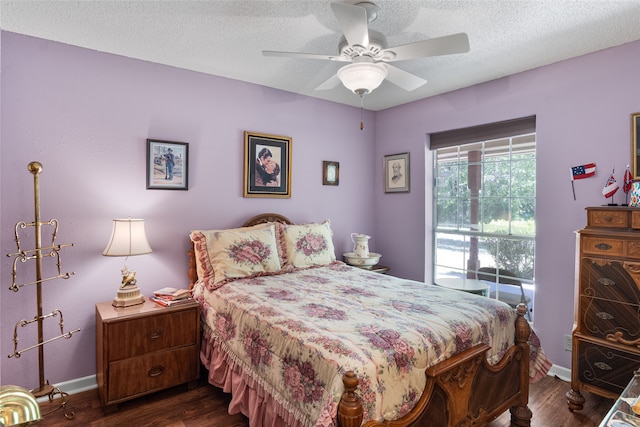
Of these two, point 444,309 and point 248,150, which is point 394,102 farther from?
point 444,309

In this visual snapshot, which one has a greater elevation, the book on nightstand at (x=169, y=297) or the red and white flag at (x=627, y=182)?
the red and white flag at (x=627, y=182)

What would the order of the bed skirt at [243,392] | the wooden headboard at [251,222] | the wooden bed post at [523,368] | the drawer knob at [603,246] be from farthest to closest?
1. the wooden headboard at [251,222]
2. the drawer knob at [603,246]
3. the wooden bed post at [523,368]
4. the bed skirt at [243,392]

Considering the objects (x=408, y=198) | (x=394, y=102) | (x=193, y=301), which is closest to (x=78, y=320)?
(x=193, y=301)

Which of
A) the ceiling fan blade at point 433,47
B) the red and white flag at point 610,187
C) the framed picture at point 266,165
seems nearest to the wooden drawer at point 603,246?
the red and white flag at point 610,187

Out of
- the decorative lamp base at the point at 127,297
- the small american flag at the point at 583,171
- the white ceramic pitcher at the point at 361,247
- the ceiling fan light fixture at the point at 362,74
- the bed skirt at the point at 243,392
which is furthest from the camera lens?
the white ceramic pitcher at the point at 361,247

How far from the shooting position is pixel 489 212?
11.5 feet

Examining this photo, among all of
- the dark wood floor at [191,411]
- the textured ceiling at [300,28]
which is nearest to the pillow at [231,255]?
the dark wood floor at [191,411]

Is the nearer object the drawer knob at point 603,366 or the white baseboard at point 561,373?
the drawer knob at point 603,366

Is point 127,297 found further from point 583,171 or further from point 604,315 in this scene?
point 583,171

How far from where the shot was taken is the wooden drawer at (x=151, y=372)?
7.61ft

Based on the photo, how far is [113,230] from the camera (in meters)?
2.54

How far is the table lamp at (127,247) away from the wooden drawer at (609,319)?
3015mm

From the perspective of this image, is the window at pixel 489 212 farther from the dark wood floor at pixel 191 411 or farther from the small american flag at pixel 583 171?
the dark wood floor at pixel 191 411

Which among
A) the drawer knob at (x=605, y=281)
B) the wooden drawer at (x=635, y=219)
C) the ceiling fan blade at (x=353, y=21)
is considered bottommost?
the drawer knob at (x=605, y=281)
